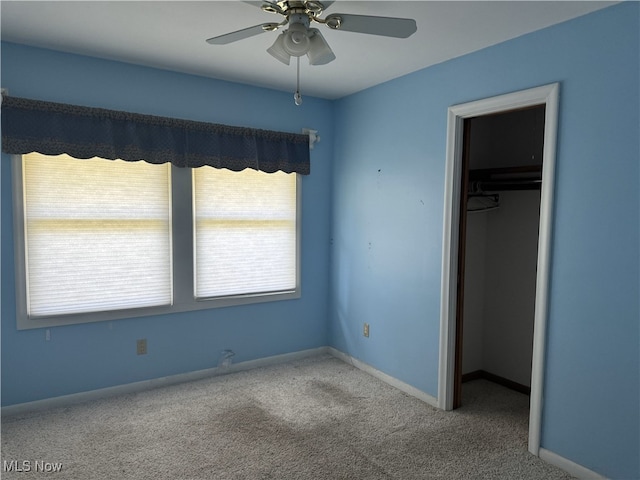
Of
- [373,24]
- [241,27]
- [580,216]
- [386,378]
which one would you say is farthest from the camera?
[386,378]

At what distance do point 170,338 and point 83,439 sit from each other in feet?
3.37

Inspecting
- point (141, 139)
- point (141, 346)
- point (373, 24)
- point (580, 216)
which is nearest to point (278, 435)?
point (141, 346)

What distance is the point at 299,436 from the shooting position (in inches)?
113

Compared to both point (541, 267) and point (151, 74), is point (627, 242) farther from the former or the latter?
point (151, 74)

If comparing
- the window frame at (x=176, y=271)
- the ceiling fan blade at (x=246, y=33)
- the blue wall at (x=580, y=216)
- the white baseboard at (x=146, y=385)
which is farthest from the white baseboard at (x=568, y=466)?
the ceiling fan blade at (x=246, y=33)

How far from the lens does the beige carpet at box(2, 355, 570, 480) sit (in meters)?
2.50

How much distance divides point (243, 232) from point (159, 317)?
1.00 meters

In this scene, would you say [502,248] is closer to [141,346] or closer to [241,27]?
[241,27]

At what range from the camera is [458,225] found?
3229mm

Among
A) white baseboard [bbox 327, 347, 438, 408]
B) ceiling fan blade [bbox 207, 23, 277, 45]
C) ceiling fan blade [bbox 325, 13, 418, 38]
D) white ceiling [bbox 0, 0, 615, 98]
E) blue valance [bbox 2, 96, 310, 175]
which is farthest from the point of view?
white baseboard [bbox 327, 347, 438, 408]

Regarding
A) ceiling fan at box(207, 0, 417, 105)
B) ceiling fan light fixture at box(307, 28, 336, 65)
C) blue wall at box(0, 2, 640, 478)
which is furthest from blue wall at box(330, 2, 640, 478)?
ceiling fan light fixture at box(307, 28, 336, 65)

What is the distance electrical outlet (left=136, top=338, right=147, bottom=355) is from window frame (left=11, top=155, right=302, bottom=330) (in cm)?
21

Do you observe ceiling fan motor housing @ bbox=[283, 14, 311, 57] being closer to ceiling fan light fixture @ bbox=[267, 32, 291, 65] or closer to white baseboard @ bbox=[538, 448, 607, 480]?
ceiling fan light fixture @ bbox=[267, 32, 291, 65]

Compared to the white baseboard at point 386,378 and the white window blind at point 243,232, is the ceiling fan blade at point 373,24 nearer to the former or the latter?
the white window blind at point 243,232
